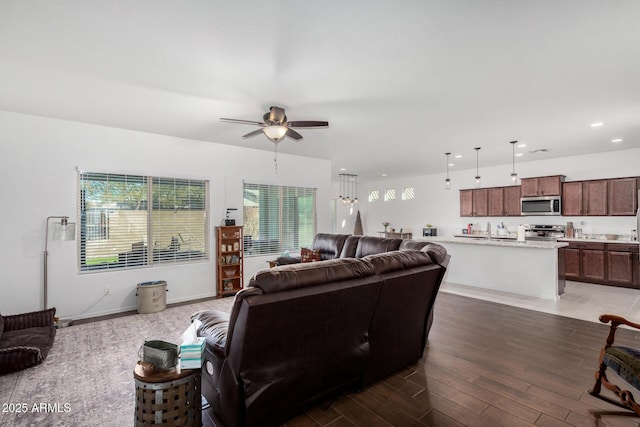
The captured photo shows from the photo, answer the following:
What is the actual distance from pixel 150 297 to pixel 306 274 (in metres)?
3.69

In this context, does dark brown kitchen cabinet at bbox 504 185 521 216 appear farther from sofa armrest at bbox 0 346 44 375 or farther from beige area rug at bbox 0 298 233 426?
sofa armrest at bbox 0 346 44 375

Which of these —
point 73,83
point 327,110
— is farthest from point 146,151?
point 327,110

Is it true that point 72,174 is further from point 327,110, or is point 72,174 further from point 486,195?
point 486,195

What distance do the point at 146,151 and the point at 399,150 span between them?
4.68 meters

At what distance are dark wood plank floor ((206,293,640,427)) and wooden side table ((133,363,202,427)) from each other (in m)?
0.74

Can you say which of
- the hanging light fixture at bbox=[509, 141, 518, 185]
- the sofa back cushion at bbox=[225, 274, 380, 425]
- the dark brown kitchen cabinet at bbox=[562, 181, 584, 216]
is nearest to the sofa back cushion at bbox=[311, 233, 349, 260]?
the sofa back cushion at bbox=[225, 274, 380, 425]

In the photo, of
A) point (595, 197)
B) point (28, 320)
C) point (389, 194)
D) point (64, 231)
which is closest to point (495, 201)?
point (595, 197)

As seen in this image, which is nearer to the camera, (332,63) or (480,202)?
(332,63)

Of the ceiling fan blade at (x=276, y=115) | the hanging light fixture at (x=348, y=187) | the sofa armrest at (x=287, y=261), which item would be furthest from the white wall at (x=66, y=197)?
the hanging light fixture at (x=348, y=187)

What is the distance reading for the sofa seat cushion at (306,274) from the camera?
182 cm

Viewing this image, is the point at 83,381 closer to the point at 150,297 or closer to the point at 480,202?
the point at 150,297

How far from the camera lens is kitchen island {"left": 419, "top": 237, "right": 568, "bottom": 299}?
16.9ft

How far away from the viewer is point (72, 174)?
4.31 m

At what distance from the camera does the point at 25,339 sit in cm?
314
